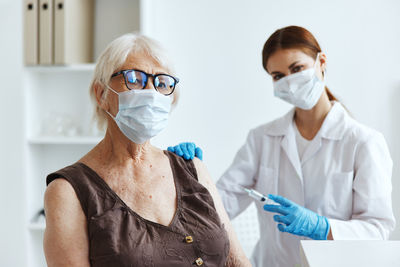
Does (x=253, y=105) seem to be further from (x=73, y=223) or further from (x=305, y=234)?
(x=73, y=223)

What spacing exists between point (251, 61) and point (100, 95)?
4.48 ft

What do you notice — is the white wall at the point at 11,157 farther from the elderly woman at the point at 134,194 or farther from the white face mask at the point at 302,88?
the white face mask at the point at 302,88

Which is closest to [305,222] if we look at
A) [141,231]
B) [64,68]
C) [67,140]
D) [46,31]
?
[141,231]

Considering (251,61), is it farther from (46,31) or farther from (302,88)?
(46,31)

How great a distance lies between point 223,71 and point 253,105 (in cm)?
27

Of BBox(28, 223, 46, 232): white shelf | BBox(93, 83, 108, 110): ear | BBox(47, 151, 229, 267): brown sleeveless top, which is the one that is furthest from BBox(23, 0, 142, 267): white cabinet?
BBox(47, 151, 229, 267): brown sleeveless top

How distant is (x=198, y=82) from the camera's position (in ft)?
8.23

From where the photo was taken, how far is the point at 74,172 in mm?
1134

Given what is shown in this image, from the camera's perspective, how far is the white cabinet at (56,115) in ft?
7.87

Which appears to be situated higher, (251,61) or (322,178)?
(251,61)

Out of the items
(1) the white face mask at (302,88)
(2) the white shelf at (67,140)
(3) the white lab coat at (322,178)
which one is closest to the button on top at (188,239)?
(3) the white lab coat at (322,178)

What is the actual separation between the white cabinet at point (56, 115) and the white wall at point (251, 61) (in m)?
0.27

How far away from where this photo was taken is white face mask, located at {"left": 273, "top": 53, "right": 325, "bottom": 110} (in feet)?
5.26

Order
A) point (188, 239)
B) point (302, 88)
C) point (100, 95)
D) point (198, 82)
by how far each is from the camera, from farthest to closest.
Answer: point (198, 82), point (302, 88), point (100, 95), point (188, 239)
